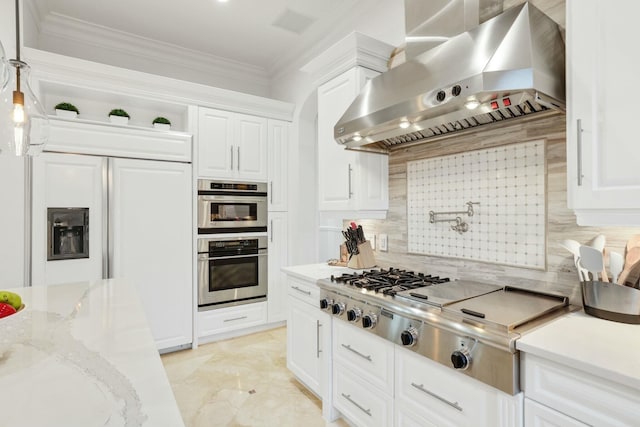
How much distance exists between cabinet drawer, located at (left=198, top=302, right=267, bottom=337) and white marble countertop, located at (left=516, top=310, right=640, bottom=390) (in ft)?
9.50

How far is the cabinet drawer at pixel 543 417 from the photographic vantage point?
1.03 m

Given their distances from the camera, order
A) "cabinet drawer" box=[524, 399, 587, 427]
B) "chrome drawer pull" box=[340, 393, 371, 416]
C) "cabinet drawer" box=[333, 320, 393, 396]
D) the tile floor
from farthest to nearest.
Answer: the tile floor < "chrome drawer pull" box=[340, 393, 371, 416] < "cabinet drawer" box=[333, 320, 393, 396] < "cabinet drawer" box=[524, 399, 587, 427]

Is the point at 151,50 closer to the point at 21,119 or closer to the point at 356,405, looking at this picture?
the point at 21,119

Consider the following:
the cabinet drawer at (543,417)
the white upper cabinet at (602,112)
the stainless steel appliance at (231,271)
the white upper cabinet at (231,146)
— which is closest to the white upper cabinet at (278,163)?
the white upper cabinet at (231,146)

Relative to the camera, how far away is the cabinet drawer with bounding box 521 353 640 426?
93 cm

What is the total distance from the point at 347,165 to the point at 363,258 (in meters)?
0.71

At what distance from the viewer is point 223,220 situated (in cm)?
341

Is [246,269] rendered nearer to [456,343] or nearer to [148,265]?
[148,265]

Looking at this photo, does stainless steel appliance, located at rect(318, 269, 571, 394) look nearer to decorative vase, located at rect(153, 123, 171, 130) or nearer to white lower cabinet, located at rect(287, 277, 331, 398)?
white lower cabinet, located at rect(287, 277, 331, 398)

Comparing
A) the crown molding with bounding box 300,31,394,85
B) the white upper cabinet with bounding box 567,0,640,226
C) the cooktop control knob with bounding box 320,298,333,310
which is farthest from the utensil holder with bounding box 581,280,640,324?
the crown molding with bounding box 300,31,394,85

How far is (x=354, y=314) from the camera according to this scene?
182cm

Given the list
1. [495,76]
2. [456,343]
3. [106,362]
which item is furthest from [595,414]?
[106,362]

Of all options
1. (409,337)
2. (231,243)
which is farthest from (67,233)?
(409,337)

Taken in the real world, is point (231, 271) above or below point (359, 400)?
above
